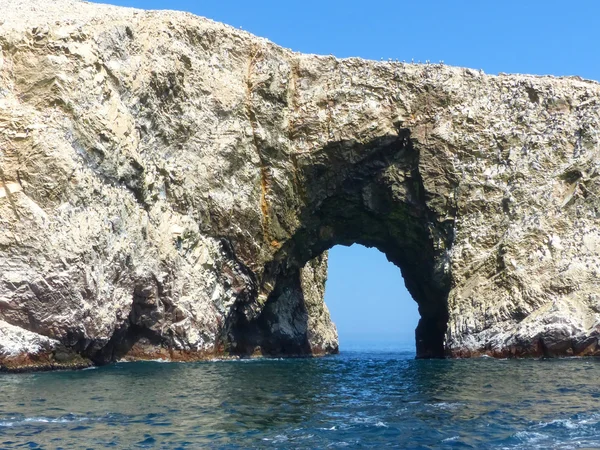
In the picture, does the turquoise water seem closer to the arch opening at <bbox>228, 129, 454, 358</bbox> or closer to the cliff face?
the cliff face

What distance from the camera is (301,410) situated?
23188 millimetres

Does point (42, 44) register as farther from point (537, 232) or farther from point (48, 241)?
point (537, 232)

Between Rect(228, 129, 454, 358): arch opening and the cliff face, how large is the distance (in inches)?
6.4

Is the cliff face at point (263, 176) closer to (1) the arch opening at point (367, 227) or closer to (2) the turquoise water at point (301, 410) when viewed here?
(1) the arch opening at point (367, 227)

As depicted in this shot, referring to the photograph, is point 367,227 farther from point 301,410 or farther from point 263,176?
point 301,410

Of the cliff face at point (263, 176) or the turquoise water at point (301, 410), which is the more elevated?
the cliff face at point (263, 176)

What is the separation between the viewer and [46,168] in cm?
3738

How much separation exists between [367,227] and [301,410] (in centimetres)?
3523

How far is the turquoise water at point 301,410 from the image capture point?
59.6 ft

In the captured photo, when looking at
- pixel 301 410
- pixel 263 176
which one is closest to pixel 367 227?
pixel 263 176

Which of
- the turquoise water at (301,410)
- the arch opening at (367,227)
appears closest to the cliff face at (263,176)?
the arch opening at (367,227)

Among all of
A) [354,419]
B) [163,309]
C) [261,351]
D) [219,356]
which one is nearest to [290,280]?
[261,351]

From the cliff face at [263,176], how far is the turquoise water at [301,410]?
32.4 ft

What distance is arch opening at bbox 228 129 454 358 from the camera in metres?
52.3
